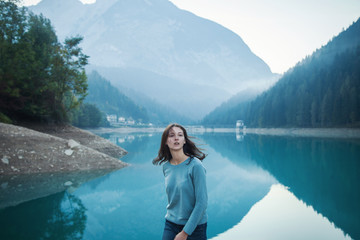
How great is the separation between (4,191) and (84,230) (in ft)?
15.9

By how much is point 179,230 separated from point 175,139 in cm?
106

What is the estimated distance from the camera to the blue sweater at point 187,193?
8.29 ft

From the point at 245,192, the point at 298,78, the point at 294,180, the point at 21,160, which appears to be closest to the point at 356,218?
the point at 245,192

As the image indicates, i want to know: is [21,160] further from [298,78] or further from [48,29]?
[298,78]

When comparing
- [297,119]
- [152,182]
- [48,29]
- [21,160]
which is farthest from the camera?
[297,119]

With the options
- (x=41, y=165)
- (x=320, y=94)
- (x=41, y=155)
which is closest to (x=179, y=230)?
(x=41, y=165)

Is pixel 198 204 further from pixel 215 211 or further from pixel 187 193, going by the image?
pixel 215 211

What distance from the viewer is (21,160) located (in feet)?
39.8

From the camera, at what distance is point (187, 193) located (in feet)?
8.73

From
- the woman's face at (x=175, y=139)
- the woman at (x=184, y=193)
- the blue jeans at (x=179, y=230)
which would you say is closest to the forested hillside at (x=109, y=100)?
the woman's face at (x=175, y=139)

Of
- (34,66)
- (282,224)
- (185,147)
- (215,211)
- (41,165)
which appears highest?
(34,66)

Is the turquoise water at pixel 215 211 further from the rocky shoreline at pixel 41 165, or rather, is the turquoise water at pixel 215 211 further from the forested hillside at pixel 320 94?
the forested hillside at pixel 320 94

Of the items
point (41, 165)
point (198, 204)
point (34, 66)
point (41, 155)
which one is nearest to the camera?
point (198, 204)

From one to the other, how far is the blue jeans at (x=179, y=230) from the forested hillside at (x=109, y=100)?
16266 centimetres
